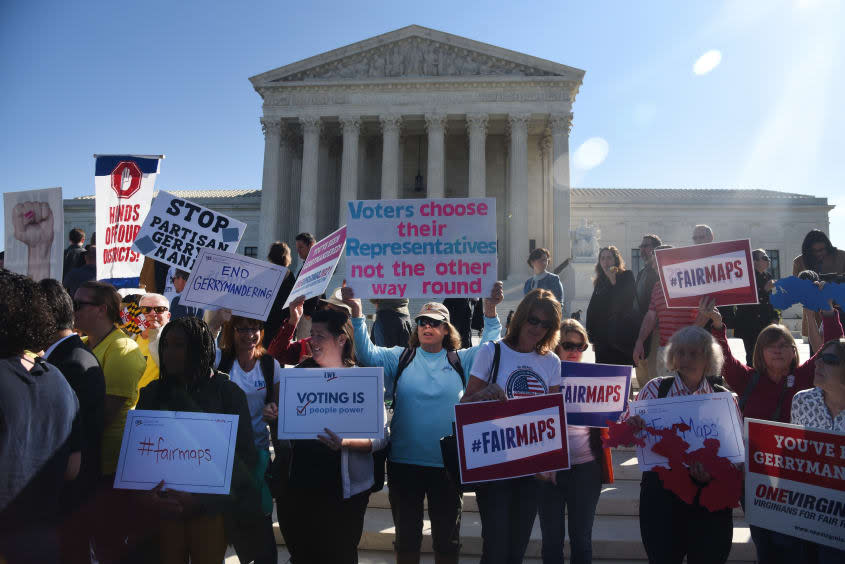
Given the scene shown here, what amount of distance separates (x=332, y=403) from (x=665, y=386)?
6.99 ft

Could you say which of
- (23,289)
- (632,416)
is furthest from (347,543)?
(23,289)

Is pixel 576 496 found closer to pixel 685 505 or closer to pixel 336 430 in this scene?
pixel 685 505

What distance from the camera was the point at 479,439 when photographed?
3451 mm

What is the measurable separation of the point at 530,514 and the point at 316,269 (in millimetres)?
2931

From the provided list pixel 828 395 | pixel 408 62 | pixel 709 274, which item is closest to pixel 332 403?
pixel 828 395

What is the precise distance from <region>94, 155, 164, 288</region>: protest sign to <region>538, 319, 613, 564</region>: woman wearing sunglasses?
535 centimetres

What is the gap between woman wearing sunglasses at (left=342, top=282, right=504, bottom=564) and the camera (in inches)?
144

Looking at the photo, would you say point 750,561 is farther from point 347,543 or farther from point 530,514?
point 347,543

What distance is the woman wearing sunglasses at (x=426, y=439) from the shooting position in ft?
12.0

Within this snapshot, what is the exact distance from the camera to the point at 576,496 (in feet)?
12.2

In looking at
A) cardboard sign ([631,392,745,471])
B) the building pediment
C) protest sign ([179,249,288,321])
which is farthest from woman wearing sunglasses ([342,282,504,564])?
the building pediment

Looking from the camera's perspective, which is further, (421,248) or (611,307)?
(611,307)

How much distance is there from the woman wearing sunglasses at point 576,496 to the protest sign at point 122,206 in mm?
5349

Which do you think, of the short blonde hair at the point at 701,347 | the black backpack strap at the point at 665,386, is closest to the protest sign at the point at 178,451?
the black backpack strap at the point at 665,386
